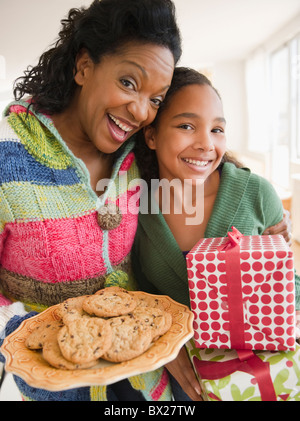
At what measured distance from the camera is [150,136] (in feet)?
3.52

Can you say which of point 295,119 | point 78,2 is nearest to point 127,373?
point 78,2

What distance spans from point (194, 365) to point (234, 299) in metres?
0.19

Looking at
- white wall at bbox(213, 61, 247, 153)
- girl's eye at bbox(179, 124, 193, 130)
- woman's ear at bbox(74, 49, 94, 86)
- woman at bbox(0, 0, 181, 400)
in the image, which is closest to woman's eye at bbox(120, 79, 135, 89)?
woman at bbox(0, 0, 181, 400)

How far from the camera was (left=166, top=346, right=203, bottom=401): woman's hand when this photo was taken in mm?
772

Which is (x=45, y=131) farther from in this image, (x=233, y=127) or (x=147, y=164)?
(x=233, y=127)

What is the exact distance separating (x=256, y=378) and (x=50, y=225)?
0.56m

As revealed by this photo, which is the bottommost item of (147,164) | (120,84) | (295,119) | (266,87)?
(147,164)

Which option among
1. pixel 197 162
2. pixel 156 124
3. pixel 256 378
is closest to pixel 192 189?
pixel 197 162

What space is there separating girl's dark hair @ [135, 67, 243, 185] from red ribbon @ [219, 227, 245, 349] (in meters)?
0.44

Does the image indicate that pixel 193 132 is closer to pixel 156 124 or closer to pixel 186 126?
pixel 186 126

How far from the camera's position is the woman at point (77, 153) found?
803 mm

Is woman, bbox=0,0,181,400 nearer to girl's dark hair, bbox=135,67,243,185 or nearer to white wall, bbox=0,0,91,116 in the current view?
girl's dark hair, bbox=135,67,243,185
